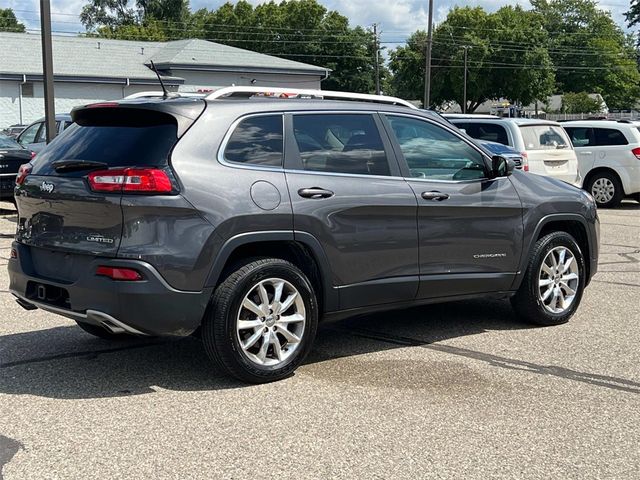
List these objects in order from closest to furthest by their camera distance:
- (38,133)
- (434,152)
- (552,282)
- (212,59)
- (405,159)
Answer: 1. (405,159)
2. (434,152)
3. (552,282)
4. (38,133)
5. (212,59)

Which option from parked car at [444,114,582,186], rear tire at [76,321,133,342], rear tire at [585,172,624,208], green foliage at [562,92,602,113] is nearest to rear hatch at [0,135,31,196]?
parked car at [444,114,582,186]

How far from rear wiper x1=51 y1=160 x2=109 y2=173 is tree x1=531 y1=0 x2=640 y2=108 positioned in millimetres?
95826

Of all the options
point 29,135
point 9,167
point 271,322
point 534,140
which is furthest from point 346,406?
point 29,135

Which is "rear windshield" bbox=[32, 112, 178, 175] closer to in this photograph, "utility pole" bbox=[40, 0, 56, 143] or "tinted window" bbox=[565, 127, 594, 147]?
"utility pole" bbox=[40, 0, 56, 143]

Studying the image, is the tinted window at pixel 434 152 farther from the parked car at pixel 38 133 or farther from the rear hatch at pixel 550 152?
the parked car at pixel 38 133

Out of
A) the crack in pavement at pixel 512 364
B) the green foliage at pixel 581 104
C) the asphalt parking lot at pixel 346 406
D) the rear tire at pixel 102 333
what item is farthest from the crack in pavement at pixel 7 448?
the green foliage at pixel 581 104

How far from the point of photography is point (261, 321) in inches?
202

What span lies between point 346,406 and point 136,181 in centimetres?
180

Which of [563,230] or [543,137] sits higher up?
[543,137]

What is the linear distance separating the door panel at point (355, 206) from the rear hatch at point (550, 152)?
28.7 ft

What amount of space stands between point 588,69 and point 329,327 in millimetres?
97908

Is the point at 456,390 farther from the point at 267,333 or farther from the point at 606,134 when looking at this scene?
the point at 606,134

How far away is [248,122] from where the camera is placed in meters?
5.25

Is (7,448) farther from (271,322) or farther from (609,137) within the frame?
(609,137)
